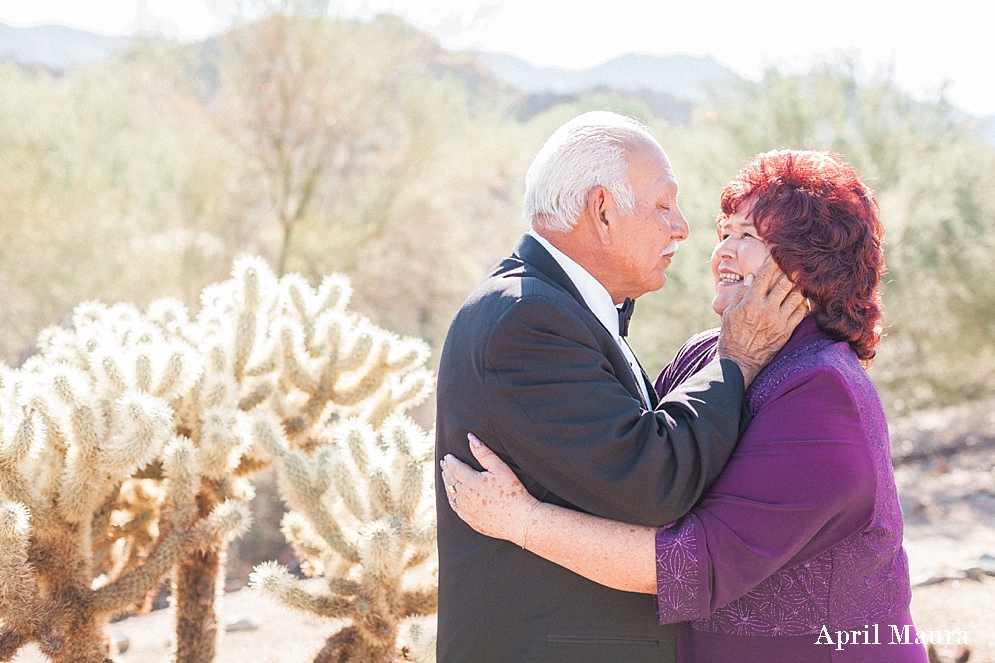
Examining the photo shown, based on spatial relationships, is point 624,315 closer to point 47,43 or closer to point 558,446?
point 558,446

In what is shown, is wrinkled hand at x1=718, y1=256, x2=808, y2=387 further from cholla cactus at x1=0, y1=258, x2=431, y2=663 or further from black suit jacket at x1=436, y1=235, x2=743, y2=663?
cholla cactus at x1=0, y1=258, x2=431, y2=663

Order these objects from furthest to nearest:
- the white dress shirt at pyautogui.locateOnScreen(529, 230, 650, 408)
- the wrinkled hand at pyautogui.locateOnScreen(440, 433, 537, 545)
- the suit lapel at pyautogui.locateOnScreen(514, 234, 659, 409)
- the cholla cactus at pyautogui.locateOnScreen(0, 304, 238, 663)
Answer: the cholla cactus at pyautogui.locateOnScreen(0, 304, 238, 663) < the white dress shirt at pyautogui.locateOnScreen(529, 230, 650, 408) < the suit lapel at pyautogui.locateOnScreen(514, 234, 659, 409) < the wrinkled hand at pyautogui.locateOnScreen(440, 433, 537, 545)

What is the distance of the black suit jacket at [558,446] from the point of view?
Answer: 2.13 metres

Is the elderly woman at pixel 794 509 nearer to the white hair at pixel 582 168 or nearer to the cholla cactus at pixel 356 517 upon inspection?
the white hair at pixel 582 168

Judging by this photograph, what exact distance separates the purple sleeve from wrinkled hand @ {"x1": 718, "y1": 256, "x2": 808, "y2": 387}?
0.19 m

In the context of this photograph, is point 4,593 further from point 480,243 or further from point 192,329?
point 480,243

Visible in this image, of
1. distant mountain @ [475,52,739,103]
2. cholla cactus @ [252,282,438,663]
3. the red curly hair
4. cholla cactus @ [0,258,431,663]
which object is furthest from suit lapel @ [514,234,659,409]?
distant mountain @ [475,52,739,103]

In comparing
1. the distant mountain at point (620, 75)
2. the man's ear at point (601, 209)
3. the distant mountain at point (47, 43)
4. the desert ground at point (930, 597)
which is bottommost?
the desert ground at point (930, 597)

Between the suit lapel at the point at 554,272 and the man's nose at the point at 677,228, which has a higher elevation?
the man's nose at the point at 677,228

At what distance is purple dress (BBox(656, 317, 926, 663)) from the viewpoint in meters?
2.18

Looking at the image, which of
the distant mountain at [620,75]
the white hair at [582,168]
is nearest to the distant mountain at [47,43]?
the distant mountain at [620,75]

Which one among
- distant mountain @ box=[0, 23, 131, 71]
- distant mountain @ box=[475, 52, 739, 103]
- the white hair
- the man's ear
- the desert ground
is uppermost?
distant mountain @ box=[475, 52, 739, 103]

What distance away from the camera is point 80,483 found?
365 centimetres

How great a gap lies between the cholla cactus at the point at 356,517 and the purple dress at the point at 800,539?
4.90ft
